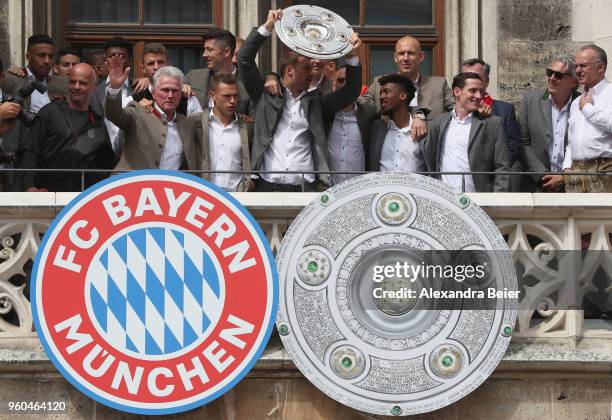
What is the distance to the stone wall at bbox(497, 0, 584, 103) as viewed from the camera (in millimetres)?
14805

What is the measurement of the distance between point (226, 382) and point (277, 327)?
1.52 ft

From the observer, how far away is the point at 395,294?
12383 millimetres

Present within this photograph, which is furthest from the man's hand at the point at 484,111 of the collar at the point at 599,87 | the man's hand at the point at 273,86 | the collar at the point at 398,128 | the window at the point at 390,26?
the window at the point at 390,26

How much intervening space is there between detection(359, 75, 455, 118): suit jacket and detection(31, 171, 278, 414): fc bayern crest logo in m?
1.72

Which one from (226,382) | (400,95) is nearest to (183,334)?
Answer: (226,382)

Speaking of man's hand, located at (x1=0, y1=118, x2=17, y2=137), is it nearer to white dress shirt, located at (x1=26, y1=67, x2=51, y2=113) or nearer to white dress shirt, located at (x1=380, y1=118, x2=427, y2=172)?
white dress shirt, located at (x1=26, y1=67, x2=51, y2=113)

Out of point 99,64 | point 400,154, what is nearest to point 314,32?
point 400,154

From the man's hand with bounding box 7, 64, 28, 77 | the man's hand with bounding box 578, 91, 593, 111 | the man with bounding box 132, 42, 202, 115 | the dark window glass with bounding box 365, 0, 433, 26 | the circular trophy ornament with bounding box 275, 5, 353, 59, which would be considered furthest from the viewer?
the dark window glass with bounding box 365, 0, 433, 26

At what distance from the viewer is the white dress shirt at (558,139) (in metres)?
13.2

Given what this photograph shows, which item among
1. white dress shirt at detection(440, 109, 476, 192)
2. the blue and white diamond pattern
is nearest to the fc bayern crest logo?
the blue and white diamond pattern

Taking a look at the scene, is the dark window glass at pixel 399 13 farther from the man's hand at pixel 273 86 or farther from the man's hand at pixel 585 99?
the man's hand at pixel 585 99

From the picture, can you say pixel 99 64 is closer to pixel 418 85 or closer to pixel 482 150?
pixel 418 85

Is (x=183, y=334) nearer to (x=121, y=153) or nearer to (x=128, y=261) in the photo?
(x=128, y=261)

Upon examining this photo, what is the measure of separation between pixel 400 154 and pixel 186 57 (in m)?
2.78
